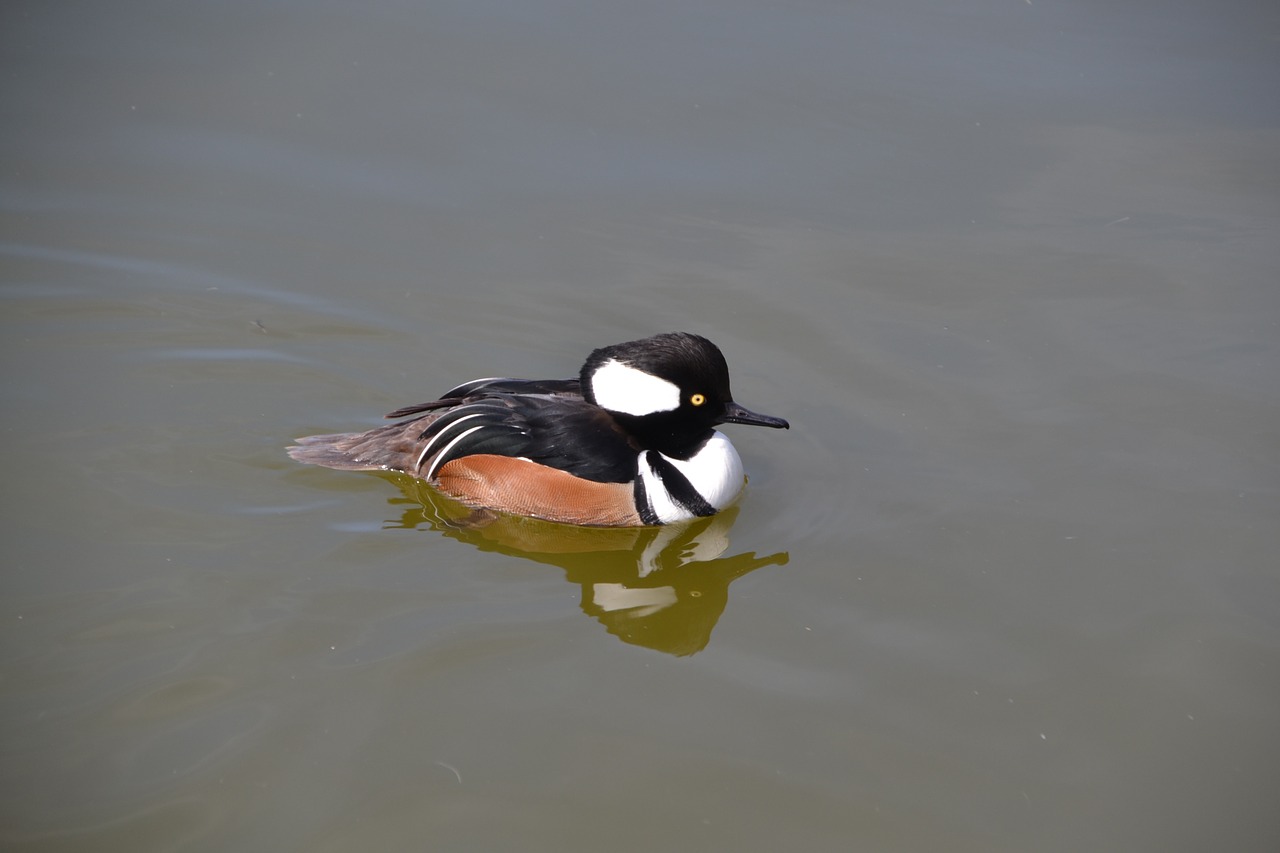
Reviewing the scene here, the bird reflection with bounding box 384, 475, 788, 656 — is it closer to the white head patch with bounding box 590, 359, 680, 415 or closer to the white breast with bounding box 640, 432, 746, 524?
the white breast with bounding box 640, 432, 746, 524

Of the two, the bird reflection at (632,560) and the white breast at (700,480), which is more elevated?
the white breast at (700,480)

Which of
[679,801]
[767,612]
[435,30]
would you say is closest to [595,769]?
[679,801]

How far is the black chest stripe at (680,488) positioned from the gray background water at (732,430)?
0.24 meters

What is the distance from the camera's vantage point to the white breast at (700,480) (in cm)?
653

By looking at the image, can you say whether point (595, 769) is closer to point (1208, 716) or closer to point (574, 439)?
point (574, 439)

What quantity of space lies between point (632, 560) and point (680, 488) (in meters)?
0.48

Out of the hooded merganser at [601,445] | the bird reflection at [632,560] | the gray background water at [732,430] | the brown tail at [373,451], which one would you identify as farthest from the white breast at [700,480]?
the brown tail at [373,451]

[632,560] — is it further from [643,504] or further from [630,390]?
[630,390]

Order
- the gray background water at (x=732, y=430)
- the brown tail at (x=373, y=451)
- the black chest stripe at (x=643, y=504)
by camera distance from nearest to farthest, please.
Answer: the gray background water at (x=732, y=430) → the black chest stripe at (x=643, y=504) → the brown tail at (x=373, y=451)

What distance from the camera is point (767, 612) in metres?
5.85

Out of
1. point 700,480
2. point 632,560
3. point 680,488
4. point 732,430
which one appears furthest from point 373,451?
point 732,430

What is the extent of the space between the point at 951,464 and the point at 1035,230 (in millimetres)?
2862

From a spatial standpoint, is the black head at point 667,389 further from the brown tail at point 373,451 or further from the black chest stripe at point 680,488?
the brown tail at point 373,451

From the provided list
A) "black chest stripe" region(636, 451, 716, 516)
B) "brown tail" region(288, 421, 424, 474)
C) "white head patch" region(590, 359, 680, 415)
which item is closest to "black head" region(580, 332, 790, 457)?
"white head patch" region(590, 359, 680, 415)
